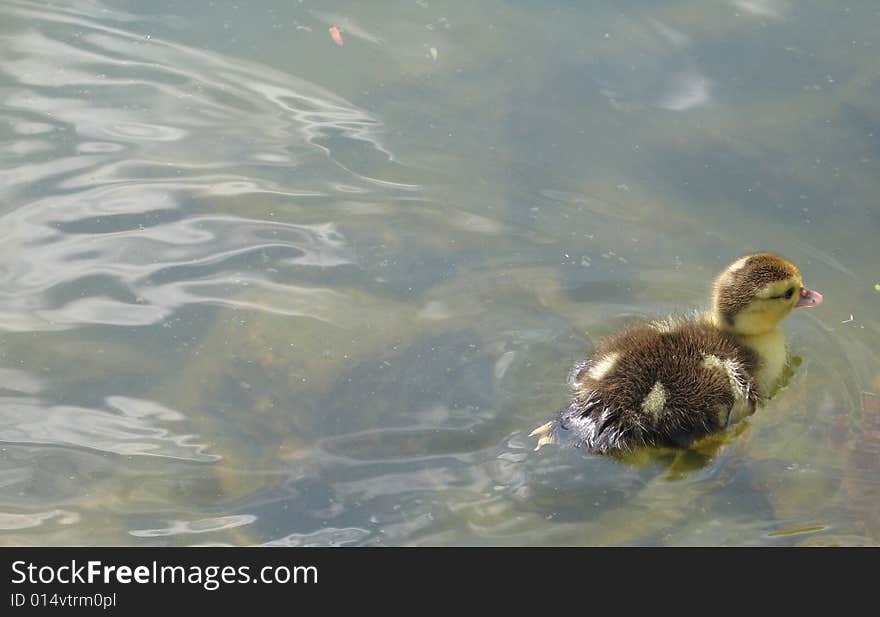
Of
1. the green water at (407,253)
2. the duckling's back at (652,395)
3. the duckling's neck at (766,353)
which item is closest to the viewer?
the green water at (407,253)

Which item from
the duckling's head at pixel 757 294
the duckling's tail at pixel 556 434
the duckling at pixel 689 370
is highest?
the duckling's head at pixel 757 294

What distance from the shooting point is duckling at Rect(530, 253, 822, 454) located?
3.72 meters

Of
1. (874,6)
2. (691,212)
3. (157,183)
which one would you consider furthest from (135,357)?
(874,6)

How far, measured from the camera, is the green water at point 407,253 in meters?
3.59

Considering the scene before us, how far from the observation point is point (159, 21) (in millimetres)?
5664

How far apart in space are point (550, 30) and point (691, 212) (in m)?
1.42

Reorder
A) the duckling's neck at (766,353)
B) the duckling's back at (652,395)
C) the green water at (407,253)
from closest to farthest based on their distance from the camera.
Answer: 1. the green water at (407,253)
2. the duckling's back at (652,395)
3. the duckling's neck at (766,353)

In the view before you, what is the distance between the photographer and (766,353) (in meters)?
4.09

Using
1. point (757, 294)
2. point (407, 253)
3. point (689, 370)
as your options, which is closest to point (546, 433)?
point (689, 370)

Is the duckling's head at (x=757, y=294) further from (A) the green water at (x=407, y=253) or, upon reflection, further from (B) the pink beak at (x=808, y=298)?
(A) the green water at (x=407, y=253)

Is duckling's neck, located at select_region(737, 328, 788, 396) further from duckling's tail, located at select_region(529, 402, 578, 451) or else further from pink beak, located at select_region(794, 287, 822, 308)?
duckling's tail, located at select_region(529, 402, 578, 451)

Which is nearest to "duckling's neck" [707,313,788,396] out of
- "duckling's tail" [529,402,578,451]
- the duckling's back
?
the duckling's back

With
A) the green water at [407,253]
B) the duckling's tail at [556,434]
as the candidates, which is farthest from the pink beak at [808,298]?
the duckling's tail at [556,434]

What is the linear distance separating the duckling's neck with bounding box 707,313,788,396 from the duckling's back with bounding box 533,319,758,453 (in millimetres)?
138
